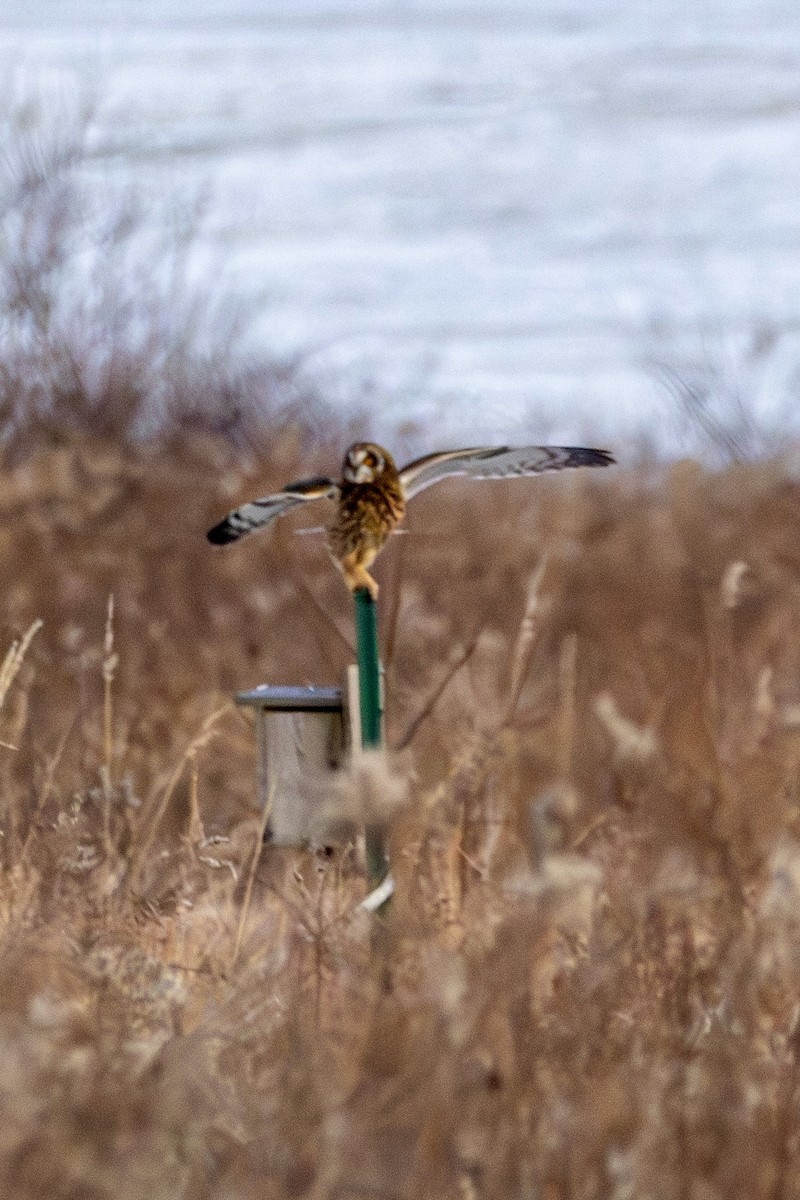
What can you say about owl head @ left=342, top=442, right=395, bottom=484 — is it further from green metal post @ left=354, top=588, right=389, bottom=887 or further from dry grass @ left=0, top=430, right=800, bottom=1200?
dry grass @ left=0, top=430, right=800, bottom=1200

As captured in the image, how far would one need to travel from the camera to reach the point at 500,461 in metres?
3.05

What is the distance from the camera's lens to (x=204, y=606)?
38.7 ft

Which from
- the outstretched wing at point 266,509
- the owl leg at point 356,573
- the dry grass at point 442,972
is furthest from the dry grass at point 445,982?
the outstretched wing at point 266,509

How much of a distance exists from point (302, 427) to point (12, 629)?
36.1 feet

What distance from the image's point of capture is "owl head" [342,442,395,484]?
9.62 feet

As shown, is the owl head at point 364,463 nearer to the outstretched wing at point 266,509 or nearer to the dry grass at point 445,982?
the outstretched wing at point 266,509

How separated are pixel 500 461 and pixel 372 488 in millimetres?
224

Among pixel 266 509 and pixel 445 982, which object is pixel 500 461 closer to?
pixel 266 509

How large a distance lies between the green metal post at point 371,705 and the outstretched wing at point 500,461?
0.23m

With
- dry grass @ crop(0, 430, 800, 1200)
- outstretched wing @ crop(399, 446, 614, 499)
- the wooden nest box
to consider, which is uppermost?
outstretched wing @ crop(399, 446, 614, 499)

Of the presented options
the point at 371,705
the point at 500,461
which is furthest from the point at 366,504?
the point at 371,705

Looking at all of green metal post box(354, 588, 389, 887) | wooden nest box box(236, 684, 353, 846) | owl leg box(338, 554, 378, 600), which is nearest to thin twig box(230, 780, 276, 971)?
wooden nest box box(236, 684, 353, 846)

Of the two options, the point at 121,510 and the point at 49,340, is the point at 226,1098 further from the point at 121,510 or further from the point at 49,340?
the point at 49,340

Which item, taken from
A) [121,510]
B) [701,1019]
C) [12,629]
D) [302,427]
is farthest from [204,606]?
[701,1019]
